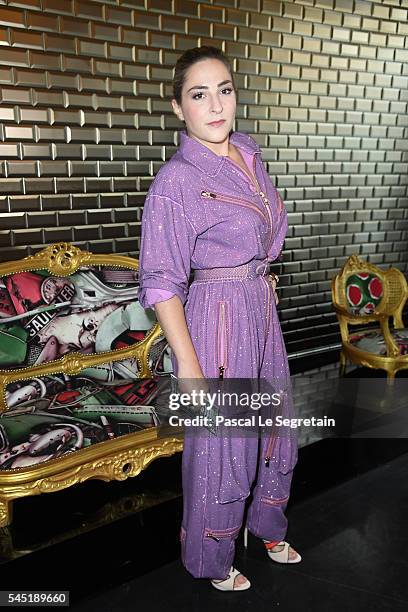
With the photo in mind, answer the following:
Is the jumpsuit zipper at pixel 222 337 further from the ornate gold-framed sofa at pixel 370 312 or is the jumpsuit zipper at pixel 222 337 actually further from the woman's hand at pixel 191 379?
the ornate gold-framed sofa at pixel 370 312

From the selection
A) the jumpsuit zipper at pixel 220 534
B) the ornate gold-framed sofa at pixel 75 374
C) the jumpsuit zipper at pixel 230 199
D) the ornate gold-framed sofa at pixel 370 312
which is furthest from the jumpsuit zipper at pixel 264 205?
the ornate gold-framed sofa at pixel 370 312

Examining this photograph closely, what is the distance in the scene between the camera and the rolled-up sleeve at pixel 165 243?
1658 millimetres

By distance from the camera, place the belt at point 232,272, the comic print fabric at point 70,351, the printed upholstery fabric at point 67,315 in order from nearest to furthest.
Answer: the belt at point 232,272 < the comic print fabric at point 70,351 < the printed upholstery fabric at point 67,315

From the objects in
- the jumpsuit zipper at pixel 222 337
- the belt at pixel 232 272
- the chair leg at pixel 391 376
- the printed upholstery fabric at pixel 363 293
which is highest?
the belt at pixel 232 272

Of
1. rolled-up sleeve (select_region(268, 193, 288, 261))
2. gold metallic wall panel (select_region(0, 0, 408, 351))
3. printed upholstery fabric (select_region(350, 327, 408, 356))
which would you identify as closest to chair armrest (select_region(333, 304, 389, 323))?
printed upholstery fabric (select_region(350, 327, 408, 356))

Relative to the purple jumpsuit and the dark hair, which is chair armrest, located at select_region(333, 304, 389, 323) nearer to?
the purple jumpsuit

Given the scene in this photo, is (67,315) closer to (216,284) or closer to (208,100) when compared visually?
(216,284)

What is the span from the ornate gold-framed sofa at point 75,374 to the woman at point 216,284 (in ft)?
1.82

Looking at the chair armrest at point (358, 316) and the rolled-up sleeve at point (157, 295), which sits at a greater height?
the rolled-up sleeve at point (157, 295)

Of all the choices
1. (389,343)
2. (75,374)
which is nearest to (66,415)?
(75,374)

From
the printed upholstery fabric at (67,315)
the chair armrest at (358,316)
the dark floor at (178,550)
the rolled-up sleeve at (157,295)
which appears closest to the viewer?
the rolled-up sleeve at (157,295)

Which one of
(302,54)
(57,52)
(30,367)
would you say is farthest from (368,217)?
(30,367)

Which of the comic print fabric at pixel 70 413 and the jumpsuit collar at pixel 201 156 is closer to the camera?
the jumpsuit collar at pixel 201 156

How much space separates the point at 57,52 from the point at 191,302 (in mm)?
1707
